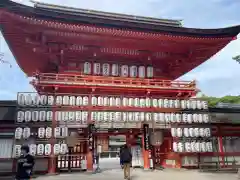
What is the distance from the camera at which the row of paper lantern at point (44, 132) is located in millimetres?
13245

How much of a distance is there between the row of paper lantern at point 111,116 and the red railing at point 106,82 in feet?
6.45

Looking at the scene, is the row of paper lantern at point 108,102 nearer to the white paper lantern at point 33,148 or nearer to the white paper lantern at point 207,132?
the white paper lantern at point 207,132

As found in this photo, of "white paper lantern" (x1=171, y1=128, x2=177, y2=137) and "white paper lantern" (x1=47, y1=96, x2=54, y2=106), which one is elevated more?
"white paper lantern" (x1=47, y1=96, x2=54, y2=106)

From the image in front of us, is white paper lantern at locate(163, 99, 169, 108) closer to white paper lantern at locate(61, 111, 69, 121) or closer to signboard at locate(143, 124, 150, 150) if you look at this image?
signboard at locate(143, 124, 150, 150)

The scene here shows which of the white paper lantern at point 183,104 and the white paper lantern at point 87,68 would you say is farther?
the white paper lantern at point 87,68

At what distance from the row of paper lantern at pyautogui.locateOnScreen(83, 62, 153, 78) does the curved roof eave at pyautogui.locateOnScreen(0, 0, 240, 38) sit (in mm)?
3729

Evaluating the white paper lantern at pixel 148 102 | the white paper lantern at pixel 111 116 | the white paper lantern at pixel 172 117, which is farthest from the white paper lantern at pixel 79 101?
the white paper lantern at pixel 172 117

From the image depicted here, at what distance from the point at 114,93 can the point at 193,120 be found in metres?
6.00

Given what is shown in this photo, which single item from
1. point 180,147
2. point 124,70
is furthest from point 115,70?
point 180,147

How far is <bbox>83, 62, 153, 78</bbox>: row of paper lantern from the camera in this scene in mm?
16797

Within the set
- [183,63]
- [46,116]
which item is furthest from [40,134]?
[183,63]

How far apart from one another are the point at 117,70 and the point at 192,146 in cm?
777

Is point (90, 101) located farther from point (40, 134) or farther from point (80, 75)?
point (40, 134)

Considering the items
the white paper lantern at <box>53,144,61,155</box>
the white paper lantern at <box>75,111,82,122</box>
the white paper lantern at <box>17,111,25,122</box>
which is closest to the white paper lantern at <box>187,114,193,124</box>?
the white paper lantern at <box>75,111,82,122</box>
